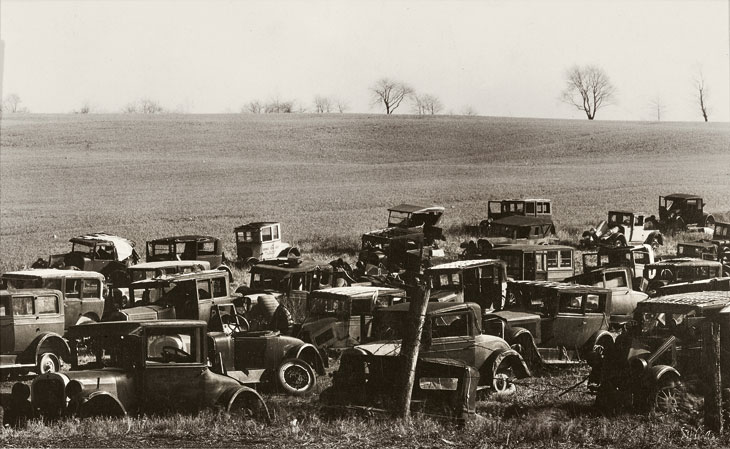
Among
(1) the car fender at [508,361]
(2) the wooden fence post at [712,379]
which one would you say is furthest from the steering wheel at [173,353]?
(2) the wooden fence post at [712,379]

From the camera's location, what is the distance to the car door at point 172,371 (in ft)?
38.2

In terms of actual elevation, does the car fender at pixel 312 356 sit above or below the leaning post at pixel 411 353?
below

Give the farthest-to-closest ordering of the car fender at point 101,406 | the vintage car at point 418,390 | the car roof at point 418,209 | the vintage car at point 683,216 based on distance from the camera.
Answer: the vintage car at point 683,216 < the car roof at point 418,209 < the vintage car at point 418,390 < the car fender at point 101,406

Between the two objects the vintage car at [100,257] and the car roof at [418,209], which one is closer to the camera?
the vintage car at [100,257]

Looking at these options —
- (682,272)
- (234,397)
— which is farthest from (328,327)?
(682,272)

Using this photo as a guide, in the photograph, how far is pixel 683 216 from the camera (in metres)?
35.0

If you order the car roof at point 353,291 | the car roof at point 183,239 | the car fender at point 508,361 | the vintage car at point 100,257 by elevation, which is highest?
the car roof at point 183,239

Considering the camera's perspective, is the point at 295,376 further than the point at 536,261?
No

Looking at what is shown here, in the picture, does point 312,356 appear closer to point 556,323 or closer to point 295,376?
point 295,376

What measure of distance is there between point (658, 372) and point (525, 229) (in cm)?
1904

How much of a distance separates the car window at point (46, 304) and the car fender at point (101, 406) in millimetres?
6085

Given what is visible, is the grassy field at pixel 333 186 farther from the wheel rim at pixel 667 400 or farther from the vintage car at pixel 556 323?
the vintage car at pixel 556 323

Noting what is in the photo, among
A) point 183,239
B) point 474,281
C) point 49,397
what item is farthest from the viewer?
point 183,239

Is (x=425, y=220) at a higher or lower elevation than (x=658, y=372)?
higher
